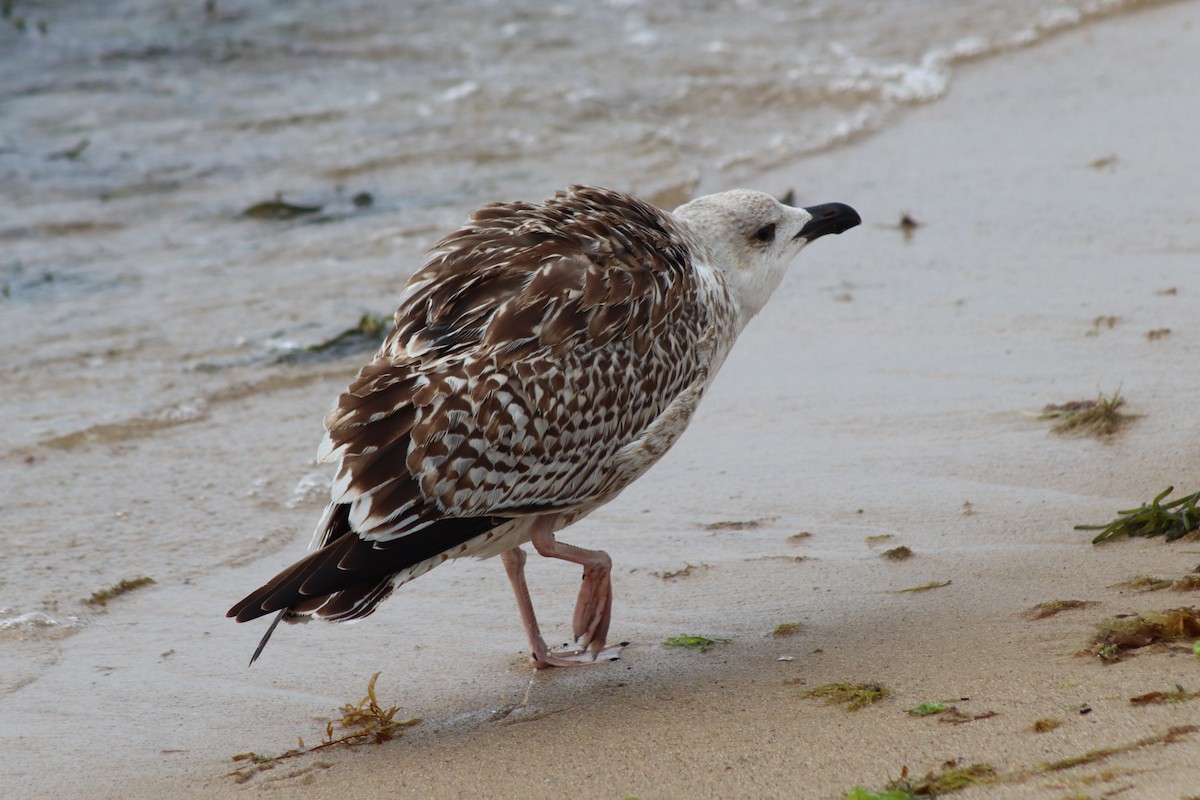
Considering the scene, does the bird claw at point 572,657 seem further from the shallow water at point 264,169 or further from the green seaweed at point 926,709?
the shallow water at point 264,169

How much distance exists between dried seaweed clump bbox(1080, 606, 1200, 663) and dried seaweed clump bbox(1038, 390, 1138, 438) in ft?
6.16

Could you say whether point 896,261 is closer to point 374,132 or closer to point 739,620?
point 739,620

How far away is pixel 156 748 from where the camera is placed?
421 cm

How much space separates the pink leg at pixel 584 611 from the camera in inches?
184

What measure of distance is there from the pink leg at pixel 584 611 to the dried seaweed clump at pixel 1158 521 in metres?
1.71

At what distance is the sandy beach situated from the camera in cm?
375

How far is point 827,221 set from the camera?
5.85 meters

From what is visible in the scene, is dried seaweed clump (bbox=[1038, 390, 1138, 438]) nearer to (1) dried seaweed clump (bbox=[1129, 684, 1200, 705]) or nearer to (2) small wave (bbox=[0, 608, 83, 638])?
(1) dried seaweed clump (bbox=[1129, 684, 1200, 705])

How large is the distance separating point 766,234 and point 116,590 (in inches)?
116

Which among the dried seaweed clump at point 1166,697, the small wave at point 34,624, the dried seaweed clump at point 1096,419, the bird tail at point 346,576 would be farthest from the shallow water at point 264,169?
the dried seaweed clump at point 1166,697

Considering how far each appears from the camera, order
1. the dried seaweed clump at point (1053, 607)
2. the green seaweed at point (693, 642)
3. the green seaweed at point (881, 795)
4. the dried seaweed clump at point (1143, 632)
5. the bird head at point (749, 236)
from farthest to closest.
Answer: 1. the bird head at point (749, 236)
2. the green seaweed at point (693, 642)
3. the dried seaweed clump at point (1053, 607)
4. the dried seaweed clump at point (1143, 632)
5. the green seaweed at point (881, 795)

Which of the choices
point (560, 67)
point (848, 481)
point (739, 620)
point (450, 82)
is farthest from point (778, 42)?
point (739, 620)

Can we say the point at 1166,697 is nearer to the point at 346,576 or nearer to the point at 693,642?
the point at 693,642

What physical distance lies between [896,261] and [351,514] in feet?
16.9
